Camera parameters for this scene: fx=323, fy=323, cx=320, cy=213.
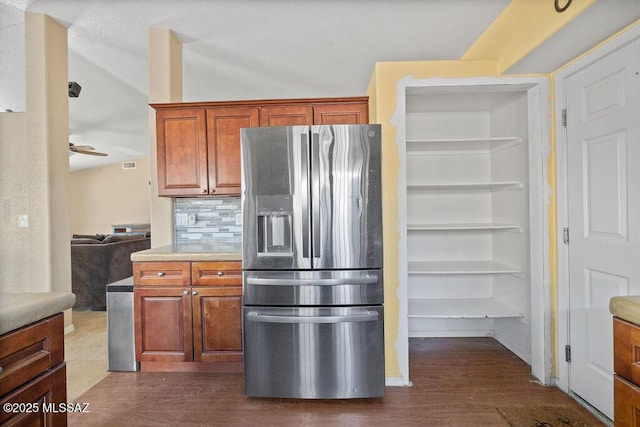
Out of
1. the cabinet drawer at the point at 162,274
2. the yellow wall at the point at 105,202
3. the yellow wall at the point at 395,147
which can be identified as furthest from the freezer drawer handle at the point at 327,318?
the yellow wall at the point at 105,202

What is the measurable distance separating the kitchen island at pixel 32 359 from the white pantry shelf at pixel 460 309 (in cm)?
215

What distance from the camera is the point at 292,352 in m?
1.94

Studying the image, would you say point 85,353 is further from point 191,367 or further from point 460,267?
point 460,267

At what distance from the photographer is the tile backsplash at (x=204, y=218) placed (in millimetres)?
2949

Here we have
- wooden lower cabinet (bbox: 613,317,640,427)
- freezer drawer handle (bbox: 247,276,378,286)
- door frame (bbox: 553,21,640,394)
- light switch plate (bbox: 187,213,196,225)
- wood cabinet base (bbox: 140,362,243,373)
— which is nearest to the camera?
wooden lower cabinet (bbox: 613,317,640,427)

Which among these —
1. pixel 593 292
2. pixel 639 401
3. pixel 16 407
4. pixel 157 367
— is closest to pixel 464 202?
pixel 593 292

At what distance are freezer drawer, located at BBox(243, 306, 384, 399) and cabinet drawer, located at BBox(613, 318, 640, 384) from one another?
3.62 ft

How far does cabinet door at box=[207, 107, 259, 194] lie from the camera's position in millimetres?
2676

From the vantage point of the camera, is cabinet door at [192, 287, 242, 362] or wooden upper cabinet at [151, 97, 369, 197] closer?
cabinet door at [192, 287, 242, 362]

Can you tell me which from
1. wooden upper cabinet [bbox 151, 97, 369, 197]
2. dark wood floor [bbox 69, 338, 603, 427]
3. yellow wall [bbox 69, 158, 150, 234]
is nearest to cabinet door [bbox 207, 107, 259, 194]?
wooden upper cabinet [bbox 151, 97, 369, 197]

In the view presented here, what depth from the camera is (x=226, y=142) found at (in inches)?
106

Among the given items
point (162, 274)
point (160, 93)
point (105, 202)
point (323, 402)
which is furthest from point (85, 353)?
point (105, 202)

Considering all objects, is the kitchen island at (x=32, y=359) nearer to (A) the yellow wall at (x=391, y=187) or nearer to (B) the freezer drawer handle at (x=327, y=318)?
(B) the freezer drawer handle at (x=327, y=318)

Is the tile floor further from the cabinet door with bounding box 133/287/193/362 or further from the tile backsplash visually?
the tile backsplash
